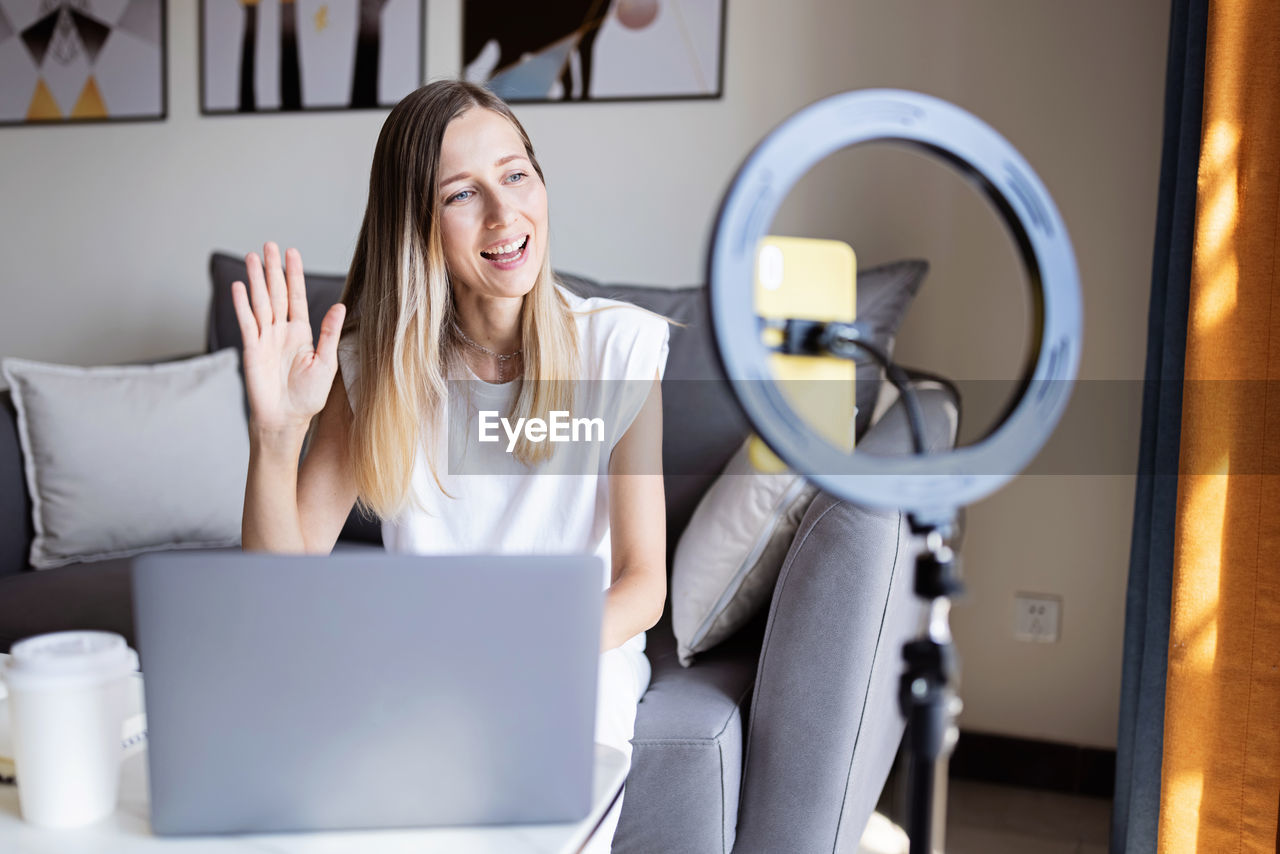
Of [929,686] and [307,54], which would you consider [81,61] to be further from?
[929,686]

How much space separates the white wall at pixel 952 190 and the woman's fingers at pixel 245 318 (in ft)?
4.36

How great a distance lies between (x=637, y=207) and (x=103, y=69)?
4.74 feet

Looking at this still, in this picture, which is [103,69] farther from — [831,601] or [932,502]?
[932,502]

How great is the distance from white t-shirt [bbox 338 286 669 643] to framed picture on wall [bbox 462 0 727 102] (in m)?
1.05

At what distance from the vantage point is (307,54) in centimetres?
235

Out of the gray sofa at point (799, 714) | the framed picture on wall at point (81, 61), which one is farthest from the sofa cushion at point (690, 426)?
the framed picture on wall at point (81, 61)

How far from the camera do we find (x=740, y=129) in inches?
82.3

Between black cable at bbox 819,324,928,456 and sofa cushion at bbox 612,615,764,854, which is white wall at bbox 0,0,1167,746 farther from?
black cable at bbox 819,324,928,456

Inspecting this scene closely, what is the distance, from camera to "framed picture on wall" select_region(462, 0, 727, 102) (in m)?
2.09

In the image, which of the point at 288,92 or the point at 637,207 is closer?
the point at 637,207

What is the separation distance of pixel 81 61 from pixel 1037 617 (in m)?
2.62

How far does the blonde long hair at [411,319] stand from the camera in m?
1.11

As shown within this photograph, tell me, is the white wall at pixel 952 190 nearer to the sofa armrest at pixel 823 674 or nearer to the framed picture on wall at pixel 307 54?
the framed picture on wall at pixel 307 54

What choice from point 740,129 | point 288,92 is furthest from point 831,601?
point 288,92
